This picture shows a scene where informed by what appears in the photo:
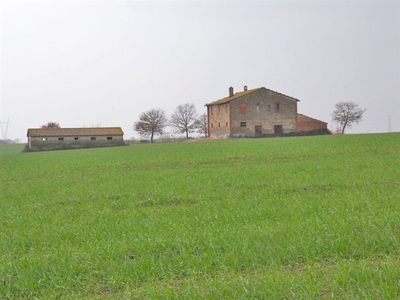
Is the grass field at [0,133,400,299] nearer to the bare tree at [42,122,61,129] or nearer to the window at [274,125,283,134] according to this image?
the window at [274,125,283,134]

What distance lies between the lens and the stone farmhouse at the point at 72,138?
8294 centimetres

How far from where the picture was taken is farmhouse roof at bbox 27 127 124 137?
84025 mm

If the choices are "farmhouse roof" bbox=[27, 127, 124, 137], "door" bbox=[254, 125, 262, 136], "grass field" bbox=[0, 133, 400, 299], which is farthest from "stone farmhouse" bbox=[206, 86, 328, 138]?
"grass field" bbox=[0, 133, 400, 299]

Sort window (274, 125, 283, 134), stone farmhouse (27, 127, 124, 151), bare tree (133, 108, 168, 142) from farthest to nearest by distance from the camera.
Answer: bare tree (133, 108, 168, 142), stone farmhouse (27, 127, 124, 151), window (274, 125, 283, 134)

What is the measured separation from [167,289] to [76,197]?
975 cm

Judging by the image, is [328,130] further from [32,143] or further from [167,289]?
[167,289]

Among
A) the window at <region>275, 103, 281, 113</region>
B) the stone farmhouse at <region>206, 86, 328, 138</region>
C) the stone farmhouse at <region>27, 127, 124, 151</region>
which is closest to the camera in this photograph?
the stone farmhouse at <region>206, 86, 328, 138</region>

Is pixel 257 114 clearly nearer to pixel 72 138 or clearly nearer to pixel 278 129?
pixel 278 129

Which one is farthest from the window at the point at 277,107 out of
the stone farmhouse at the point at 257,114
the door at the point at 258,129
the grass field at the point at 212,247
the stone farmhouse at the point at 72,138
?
the grass field at the point at 212,247

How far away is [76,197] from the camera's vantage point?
554 inches

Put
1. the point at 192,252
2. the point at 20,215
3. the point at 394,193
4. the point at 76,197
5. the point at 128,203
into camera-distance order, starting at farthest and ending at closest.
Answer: the point at 76,197 < the point at 128,203 < the point at 20,215 < the point at 394,193 < the point at 192,252

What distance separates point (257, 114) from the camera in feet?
265

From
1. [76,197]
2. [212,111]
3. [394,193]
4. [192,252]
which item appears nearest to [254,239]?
[192,252]

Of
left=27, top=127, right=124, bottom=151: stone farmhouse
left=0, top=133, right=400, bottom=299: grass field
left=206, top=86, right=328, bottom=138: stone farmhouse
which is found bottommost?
left=0, top=133, right=400, bottom=299: grass field
